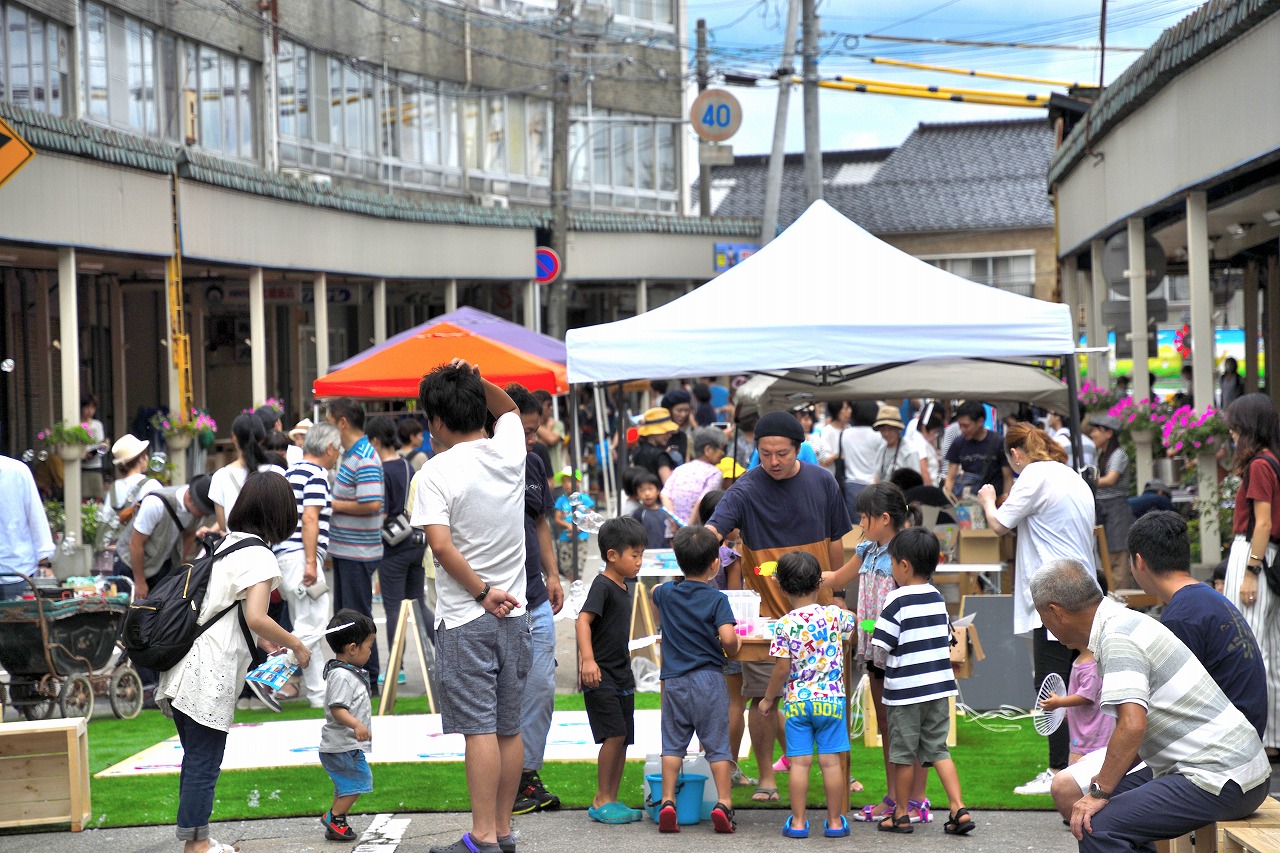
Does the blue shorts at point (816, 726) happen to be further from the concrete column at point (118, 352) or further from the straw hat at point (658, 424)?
the concrete column at point (118, 352)

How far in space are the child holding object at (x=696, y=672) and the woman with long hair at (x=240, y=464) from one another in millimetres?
3579

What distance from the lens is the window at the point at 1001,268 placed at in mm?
49969

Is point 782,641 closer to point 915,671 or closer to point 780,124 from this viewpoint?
point 915,671

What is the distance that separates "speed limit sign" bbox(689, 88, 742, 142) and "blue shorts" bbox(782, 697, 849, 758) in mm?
25055

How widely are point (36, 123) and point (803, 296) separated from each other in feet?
31.3

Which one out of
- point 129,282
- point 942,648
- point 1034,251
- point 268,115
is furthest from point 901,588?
point 1034,251

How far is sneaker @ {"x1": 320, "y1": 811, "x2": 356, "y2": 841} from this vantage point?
A: 22.7ft

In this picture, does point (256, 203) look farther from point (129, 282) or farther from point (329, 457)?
point (329, 457)

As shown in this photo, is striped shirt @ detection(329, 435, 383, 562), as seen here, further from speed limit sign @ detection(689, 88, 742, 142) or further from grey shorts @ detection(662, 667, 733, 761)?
speed limit sign @ detection(689, 88, 742, 142)

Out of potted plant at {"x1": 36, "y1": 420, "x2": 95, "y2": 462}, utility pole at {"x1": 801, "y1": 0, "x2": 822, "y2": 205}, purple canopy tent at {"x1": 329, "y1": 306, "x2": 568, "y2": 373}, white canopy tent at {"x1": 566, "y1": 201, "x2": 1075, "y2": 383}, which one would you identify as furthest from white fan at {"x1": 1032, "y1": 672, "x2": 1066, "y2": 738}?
utility pole at {"x1": 801, "y1": 0, "x2": 822, "y2": 205}

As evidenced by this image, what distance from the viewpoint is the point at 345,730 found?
693 centimetres

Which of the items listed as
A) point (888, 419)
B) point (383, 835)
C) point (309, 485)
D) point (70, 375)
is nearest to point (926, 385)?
point (888, 419)

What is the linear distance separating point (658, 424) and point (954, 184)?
3921cm

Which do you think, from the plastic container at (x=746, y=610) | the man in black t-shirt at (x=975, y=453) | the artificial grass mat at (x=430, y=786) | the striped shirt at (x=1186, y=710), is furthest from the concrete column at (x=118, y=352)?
the striped shirt at (x=1186, y=710)
